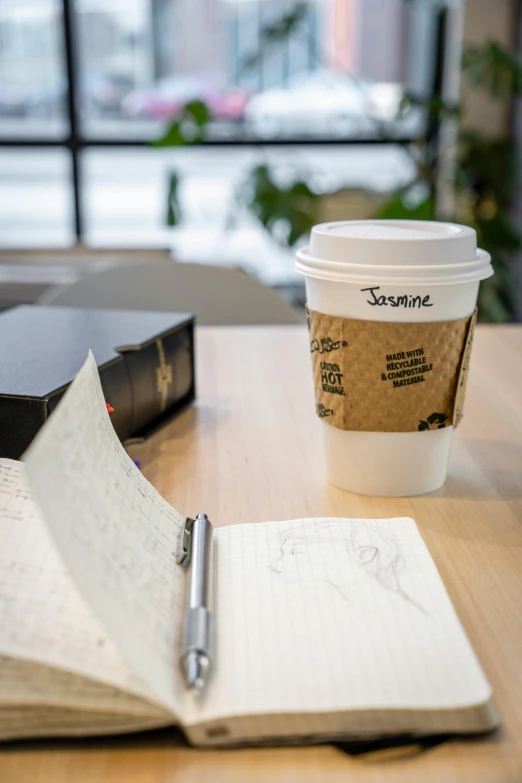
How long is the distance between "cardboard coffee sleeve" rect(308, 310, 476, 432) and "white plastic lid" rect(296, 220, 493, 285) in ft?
0.12

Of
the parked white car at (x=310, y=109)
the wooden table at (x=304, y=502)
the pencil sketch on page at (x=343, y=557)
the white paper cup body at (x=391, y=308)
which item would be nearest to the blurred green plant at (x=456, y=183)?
the parked white car at (x=310, y=109)

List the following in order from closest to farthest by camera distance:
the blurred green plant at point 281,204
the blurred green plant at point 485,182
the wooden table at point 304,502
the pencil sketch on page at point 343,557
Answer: the wooden table at point 304,502 < the pencil sketch on page at point 343,557 < the blurred green plant at point 485,182 < the blurred green plant at point 281,204

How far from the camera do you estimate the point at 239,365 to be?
106 centimetres

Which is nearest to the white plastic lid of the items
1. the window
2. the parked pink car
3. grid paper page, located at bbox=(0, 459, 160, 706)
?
grid paper page, located at bbox=(0, 459, 160, 706)

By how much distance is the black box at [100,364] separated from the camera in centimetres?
62

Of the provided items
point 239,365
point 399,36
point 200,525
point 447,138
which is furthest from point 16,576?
point 399,36

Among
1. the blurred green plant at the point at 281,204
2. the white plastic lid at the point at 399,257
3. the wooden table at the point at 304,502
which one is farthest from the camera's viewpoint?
the blurred green plant at the point at 281,204

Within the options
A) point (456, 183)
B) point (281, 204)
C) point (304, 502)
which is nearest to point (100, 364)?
point (304, 502)

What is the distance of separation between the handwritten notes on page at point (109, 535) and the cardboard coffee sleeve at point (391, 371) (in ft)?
0.61

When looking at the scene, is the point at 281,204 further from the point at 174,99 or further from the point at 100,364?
the point at 100,364

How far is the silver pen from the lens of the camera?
1.30ft

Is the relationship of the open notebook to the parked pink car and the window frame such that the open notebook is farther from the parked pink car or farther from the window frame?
the parked pink car

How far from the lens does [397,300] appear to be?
0.59 m

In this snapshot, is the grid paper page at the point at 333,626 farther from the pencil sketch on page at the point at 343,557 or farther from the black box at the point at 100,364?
the black box at the point at 100,364
